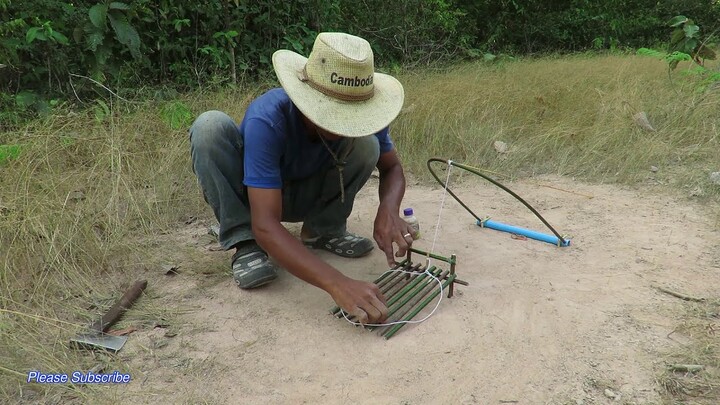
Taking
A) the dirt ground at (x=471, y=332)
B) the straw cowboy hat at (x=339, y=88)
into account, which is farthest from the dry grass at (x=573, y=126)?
the straw cowboy hat at (x=339, y=88)

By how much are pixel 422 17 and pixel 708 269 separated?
5741 mm

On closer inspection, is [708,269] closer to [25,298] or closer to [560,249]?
[560,249]

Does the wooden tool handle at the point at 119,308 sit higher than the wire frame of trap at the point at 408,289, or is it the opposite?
the wire frame of trap at the point at 408,289

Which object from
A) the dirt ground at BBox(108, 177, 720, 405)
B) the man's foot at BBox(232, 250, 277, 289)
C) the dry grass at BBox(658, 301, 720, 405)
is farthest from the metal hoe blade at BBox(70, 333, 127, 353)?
the dry grass at BBox(658, 301, 720, 405)

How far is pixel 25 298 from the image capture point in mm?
2057

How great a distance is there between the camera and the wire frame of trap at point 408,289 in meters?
1.86

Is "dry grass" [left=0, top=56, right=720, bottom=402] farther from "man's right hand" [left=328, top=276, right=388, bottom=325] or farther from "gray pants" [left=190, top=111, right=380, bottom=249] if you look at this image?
"man's right hand" [left=328, top=276, right=388, bottom=325]

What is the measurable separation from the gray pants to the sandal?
0.13ft

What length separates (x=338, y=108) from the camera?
1802 mm

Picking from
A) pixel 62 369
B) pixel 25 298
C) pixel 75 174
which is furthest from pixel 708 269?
pixel 75 174

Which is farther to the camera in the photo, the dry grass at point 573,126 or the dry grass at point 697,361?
the dry grass at point 573,126

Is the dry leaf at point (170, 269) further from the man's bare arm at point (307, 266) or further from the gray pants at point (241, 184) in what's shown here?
the man's bare arm at point (307, 266)

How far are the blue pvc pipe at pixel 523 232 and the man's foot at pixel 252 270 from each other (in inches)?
44.5

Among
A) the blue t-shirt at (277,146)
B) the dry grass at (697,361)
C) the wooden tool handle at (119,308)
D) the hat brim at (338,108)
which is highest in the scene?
the hat brim at (338,108)
